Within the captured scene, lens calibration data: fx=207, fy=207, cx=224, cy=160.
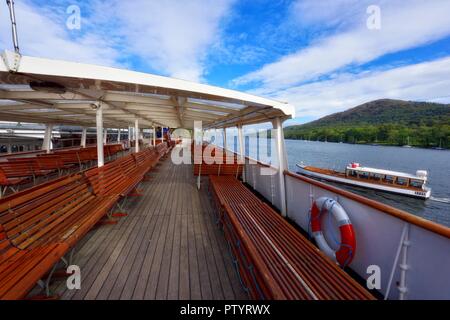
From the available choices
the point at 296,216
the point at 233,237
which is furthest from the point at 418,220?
the point at 296,216

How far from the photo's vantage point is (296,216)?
355 cm

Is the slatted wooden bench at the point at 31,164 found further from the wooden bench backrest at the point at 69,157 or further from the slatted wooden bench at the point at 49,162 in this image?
the wooden bench backrest at the point at 69,157

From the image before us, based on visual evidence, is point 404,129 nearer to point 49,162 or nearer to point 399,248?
point 399,248

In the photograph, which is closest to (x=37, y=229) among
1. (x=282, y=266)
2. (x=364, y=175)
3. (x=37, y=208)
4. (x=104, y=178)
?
(x=37, y=208)

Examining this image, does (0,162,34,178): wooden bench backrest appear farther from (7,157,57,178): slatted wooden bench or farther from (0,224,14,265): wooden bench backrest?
(0,224,14,265): wooden bench backrest

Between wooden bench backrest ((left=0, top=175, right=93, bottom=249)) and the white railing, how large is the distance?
10.3 feet

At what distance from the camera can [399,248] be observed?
1.71 meters

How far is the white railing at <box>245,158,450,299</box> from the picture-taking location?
1.44 metres

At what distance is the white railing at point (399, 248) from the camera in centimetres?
144

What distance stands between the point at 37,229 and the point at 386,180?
68.9 ft

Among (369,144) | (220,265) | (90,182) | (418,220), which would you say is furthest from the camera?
(369,144)

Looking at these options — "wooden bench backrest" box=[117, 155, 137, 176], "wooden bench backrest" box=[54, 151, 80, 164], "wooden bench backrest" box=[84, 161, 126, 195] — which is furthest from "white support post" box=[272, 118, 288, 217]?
"wooden bench backrest" box=[54, 151, 80, 164]
